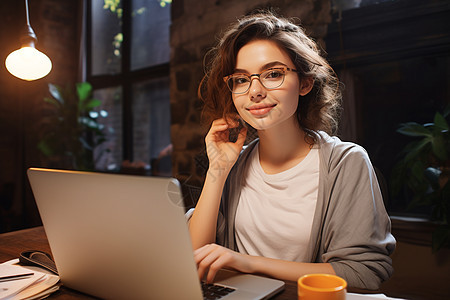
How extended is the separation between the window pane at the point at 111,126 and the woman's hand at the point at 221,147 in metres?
2.98

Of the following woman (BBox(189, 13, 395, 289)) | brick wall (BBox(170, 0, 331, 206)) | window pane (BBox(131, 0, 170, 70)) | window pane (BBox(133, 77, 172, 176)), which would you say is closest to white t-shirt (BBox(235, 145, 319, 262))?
woman (BBox(189, 13, 395, 289))

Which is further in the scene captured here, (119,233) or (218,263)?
(218,263)

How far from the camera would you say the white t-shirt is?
126 cm

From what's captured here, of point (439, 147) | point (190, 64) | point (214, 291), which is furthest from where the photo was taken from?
point (190, 64)

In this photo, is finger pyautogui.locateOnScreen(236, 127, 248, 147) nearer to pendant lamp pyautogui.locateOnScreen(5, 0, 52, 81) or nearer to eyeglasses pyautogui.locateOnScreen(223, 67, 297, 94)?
eyeglasses pyautogui.locateOnScreen(223, 67, 297, 94)

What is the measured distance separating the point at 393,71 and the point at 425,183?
73cm

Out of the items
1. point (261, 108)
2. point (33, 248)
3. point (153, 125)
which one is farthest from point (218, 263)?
point (153, 125)

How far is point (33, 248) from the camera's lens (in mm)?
1261

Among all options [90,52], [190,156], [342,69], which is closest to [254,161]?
[342,69]

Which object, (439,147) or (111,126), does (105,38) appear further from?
(439,147)

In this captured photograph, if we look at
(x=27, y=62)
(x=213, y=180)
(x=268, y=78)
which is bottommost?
(x=213, y=180)

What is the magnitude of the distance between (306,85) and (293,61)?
4.9 inches

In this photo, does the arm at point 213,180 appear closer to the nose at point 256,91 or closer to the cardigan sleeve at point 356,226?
the nose at point 256,91

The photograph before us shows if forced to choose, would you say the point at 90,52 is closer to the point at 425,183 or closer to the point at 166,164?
the point at 166,164
